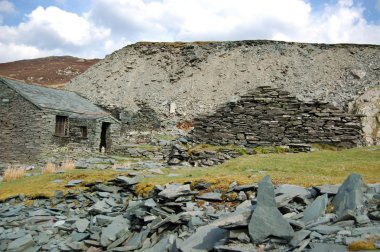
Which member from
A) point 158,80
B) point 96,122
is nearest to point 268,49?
point 158,80

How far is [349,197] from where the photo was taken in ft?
22.1

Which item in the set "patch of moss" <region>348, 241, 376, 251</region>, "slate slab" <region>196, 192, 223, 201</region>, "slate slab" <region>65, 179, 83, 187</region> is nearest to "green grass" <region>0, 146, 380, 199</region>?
"slate slab" <region>65, 179, 83, 187</region>

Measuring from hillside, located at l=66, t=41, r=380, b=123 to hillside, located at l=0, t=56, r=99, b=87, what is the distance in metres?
22.0

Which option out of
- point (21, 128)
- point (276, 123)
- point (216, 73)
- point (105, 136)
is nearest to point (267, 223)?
point (276, 123)

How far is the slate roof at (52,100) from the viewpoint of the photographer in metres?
30.1

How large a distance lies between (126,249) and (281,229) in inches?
161

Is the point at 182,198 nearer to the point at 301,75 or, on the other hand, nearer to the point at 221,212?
the point at 221,212

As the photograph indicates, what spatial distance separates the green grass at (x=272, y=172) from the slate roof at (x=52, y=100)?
53.3 ft

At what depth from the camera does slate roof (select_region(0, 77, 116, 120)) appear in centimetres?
3011

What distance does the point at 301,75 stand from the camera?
4356 cm

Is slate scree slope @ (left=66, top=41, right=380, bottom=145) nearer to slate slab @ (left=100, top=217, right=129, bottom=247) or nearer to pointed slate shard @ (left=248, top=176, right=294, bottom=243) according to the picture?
slate slab @ (left=100, top=217, right=129, bottom=247)

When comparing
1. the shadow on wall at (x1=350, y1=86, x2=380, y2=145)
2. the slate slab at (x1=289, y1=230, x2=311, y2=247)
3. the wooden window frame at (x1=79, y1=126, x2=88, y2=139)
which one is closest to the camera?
the slate slab at (x1=289, y1=230, x2=311, y2=247)

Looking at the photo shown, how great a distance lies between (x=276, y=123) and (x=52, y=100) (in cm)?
2352

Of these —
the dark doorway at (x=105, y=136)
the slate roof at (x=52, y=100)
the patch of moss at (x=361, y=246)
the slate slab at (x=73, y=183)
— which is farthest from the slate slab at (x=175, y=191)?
the dark doorway at (x=105, y=136)
